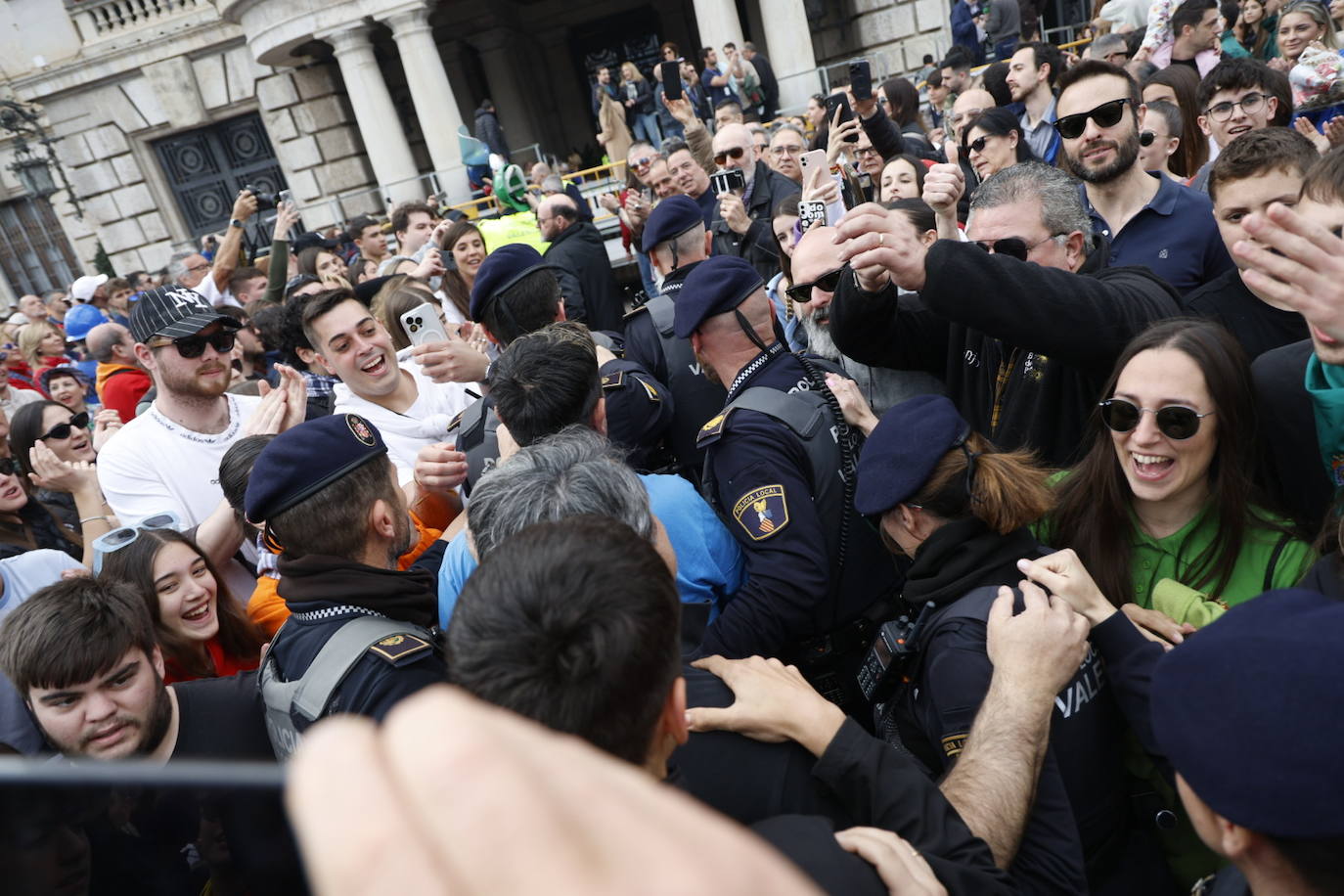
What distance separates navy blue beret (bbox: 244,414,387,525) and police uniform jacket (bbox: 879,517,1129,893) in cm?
149

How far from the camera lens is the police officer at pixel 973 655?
1633 millimetres

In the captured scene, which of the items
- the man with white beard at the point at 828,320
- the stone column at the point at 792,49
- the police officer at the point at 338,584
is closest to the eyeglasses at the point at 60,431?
the police officer at the point at 338,584

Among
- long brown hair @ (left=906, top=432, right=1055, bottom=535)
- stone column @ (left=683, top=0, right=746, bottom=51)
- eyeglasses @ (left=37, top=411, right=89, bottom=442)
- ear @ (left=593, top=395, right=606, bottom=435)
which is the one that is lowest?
long brown hair @ (left=906, top=432, right=1055, bottom=535)

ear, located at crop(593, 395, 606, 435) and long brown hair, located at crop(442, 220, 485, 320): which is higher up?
long brown hair, located at crop(442, 220, 485, 320)

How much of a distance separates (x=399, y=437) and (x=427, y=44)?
528 inches

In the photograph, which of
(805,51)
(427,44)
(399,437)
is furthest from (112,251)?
(399,437)

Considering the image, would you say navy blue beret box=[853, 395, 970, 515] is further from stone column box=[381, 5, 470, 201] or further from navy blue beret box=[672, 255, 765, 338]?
stone column box=[381, 5, 470, 201]

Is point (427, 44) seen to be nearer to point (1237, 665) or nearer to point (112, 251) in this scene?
point (112, 251)

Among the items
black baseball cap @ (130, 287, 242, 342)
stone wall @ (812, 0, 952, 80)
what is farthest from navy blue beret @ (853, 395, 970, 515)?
stone wall @ (812, 0, 952, 80)

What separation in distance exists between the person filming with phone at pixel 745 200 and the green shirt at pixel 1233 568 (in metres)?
3.14

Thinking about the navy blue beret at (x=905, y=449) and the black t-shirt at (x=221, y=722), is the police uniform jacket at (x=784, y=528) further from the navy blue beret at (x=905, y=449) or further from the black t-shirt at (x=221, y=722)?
the black t-shirt at (x=221, y=722)

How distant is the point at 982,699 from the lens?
172 centimetres

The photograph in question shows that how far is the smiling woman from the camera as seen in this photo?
2014mm

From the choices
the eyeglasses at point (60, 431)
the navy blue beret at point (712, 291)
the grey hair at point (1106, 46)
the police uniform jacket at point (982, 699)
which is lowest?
the police uniform jacket at point (982, 699)
